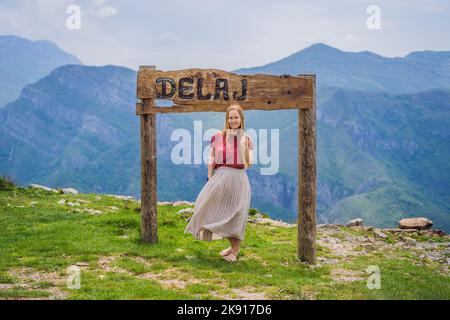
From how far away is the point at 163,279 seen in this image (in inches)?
367

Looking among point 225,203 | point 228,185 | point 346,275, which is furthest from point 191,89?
point 346,275

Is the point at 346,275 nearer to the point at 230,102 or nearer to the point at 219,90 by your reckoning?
the point at 230,102

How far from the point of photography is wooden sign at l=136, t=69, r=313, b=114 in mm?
11062

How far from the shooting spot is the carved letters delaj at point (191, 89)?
1126 cm

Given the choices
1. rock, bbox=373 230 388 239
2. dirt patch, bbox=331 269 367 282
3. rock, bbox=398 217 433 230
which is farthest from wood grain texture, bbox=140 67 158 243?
rock, bbox=398 217 433 230

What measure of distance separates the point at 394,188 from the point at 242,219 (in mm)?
181291

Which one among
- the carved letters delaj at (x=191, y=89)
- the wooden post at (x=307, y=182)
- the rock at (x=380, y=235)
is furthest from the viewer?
the rock at (x=380, y=235)

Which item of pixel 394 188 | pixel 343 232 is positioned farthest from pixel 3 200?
pixel 394 188

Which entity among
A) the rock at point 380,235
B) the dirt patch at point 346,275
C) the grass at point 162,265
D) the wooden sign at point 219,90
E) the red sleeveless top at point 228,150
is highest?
the wooden sign at point 219,90

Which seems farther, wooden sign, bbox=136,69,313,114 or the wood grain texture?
the wood grain texture

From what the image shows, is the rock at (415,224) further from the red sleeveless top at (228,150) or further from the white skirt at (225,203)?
the red sleeveless top at (228,150)

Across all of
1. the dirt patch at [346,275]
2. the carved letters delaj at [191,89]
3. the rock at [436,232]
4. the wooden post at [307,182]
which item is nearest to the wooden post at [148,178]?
the carved letters delaj at [191,89]

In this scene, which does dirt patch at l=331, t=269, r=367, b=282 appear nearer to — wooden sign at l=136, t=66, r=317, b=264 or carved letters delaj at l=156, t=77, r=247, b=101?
wooden sign at l=136, t=66, r=317, b=264
